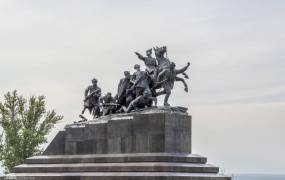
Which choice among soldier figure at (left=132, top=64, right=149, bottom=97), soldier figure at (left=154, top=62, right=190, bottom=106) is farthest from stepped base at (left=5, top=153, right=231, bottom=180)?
soldier figure at (left=132, top=64, right=149, bottom=97)

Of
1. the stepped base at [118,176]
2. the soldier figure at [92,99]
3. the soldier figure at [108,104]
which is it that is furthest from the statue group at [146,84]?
the stepped base at [118,176]

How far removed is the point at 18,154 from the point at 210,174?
17.5m

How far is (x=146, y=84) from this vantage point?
29.2 m

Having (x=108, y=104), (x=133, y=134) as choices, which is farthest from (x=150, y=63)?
(x=133, y=134)

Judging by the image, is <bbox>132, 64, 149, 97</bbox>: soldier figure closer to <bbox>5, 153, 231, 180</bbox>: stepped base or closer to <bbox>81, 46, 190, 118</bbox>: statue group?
<bbox>81, 46, 190, 118</bbox>: statue group

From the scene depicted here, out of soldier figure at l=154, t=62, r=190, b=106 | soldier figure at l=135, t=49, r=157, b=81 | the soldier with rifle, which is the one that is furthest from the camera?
the soldier with rifle

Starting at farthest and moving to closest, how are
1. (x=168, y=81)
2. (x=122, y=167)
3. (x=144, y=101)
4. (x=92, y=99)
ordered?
(x=92, y=99) → (x=144, y=101) → (x=168, y=81) → (x=122, y=167)

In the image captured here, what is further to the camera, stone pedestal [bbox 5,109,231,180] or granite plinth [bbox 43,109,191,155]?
granite plinth [bbox 43,109,191,155]

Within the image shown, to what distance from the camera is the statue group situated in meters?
28.9

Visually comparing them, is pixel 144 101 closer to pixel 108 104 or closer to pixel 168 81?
pixel 168 81

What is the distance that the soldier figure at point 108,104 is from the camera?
100ft

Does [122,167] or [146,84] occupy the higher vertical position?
[146,84]

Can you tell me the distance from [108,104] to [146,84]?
242 centimetres

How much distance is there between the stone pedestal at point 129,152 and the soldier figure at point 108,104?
2.89 feet
